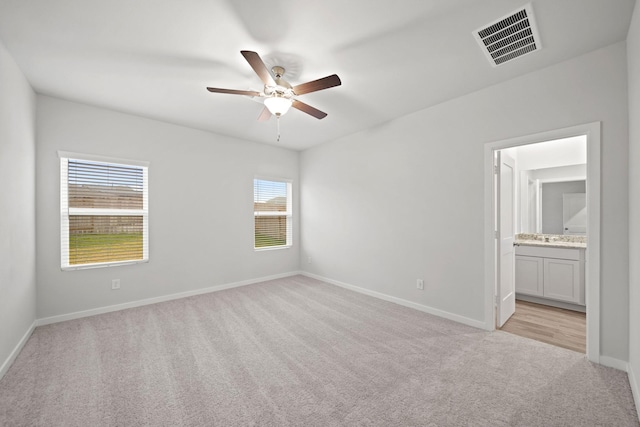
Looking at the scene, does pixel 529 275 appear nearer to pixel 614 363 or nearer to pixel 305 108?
pixel 614 363

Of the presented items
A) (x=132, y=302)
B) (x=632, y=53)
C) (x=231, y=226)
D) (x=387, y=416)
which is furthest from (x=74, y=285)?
(x=632, y=53)

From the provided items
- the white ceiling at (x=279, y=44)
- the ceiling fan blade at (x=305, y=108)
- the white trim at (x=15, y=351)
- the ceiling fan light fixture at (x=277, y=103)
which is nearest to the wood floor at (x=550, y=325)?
the white ceiling at (x=279, y=44)

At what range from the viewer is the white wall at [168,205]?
3090 millimetres

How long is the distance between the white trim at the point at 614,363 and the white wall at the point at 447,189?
0.04 m

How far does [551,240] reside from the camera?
4.21m

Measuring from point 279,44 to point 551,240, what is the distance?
4932 millimetres

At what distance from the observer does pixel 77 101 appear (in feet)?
10.5

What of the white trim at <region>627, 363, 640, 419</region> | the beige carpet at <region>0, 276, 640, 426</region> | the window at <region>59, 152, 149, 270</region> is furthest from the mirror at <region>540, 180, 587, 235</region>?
the window at <region>59, 152, 149, 270</region>

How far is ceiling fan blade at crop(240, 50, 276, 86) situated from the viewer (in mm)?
1810

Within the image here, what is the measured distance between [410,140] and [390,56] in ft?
4.86

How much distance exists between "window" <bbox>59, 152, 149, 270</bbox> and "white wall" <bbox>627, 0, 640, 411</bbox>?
5049 millimetres

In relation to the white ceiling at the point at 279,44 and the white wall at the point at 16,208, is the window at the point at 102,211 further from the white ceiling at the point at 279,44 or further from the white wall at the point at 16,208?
the white ceiling at the point at 279,44

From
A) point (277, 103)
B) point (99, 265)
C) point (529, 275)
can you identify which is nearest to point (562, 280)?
point (529, 275)

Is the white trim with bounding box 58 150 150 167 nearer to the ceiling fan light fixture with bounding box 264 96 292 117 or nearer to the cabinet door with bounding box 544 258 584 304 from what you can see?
the ceiling fan light fixture with bounding box 264 96 292 117
